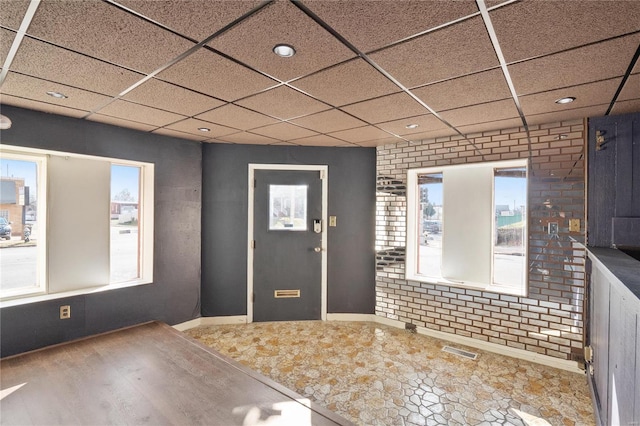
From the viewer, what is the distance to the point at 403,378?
2.94m

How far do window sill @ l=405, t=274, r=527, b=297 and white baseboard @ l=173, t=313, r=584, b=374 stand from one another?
62cm

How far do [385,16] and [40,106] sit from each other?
3212mm

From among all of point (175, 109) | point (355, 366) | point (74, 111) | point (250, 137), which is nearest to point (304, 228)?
point (250, 137)

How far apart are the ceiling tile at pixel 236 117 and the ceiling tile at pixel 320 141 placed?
0.81m

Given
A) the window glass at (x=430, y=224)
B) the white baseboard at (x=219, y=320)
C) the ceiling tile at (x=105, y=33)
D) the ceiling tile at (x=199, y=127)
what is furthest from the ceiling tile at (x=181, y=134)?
the window glass at (x=430, y=224)

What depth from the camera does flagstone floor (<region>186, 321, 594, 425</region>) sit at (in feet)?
7.95

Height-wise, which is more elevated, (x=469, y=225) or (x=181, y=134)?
(x=181, y=134)

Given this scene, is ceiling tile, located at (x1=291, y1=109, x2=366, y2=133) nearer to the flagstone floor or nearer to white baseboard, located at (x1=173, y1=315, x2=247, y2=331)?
the flagstone floor

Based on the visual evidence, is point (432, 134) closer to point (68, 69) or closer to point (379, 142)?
point (379, 142)

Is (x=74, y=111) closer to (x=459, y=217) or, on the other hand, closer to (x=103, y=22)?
(x=103, y=22)

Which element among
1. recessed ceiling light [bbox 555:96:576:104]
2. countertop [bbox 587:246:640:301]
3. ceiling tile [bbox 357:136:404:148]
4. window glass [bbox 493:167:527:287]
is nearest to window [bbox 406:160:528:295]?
window glass [bbox 493:167:527:287]

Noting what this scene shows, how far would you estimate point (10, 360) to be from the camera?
8.70ft

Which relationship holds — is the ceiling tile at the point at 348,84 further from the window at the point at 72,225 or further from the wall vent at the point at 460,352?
the wall vent at the point at 460,352

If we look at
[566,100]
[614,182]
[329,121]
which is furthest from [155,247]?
[614,182]
